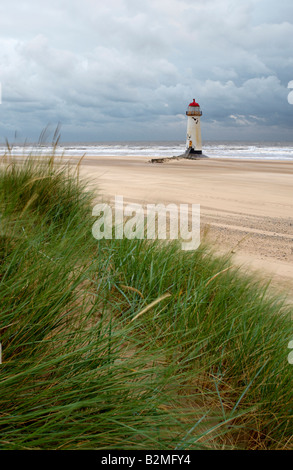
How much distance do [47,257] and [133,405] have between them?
80 cm

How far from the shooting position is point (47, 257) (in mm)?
1715

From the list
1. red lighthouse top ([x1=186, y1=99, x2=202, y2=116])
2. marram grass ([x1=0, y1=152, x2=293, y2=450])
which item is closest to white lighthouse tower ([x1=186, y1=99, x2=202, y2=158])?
red lighthouse top ([x1=186, y1=99, x2=202, y2=116])

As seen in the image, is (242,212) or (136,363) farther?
(242,212)

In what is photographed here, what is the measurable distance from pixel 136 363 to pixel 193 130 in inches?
1098

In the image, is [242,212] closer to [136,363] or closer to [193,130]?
[136,363]

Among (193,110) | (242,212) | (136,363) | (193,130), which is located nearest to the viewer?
(136,363)

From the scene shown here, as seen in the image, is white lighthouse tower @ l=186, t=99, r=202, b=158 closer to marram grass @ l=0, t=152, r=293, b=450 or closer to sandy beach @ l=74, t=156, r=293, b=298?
sandy beach @ l=74, t=156, r=293, b=298

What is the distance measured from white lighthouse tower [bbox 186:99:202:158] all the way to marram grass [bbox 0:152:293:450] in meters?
25.5

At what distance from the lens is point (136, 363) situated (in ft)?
4.70

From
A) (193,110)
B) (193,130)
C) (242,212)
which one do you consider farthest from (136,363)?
(193,110)

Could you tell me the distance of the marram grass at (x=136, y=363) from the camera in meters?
1.16

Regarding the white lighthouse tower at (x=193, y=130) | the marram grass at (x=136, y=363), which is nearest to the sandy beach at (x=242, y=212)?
the marram grass at (x=136, y=363)

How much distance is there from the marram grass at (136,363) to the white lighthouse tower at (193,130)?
25526mm
